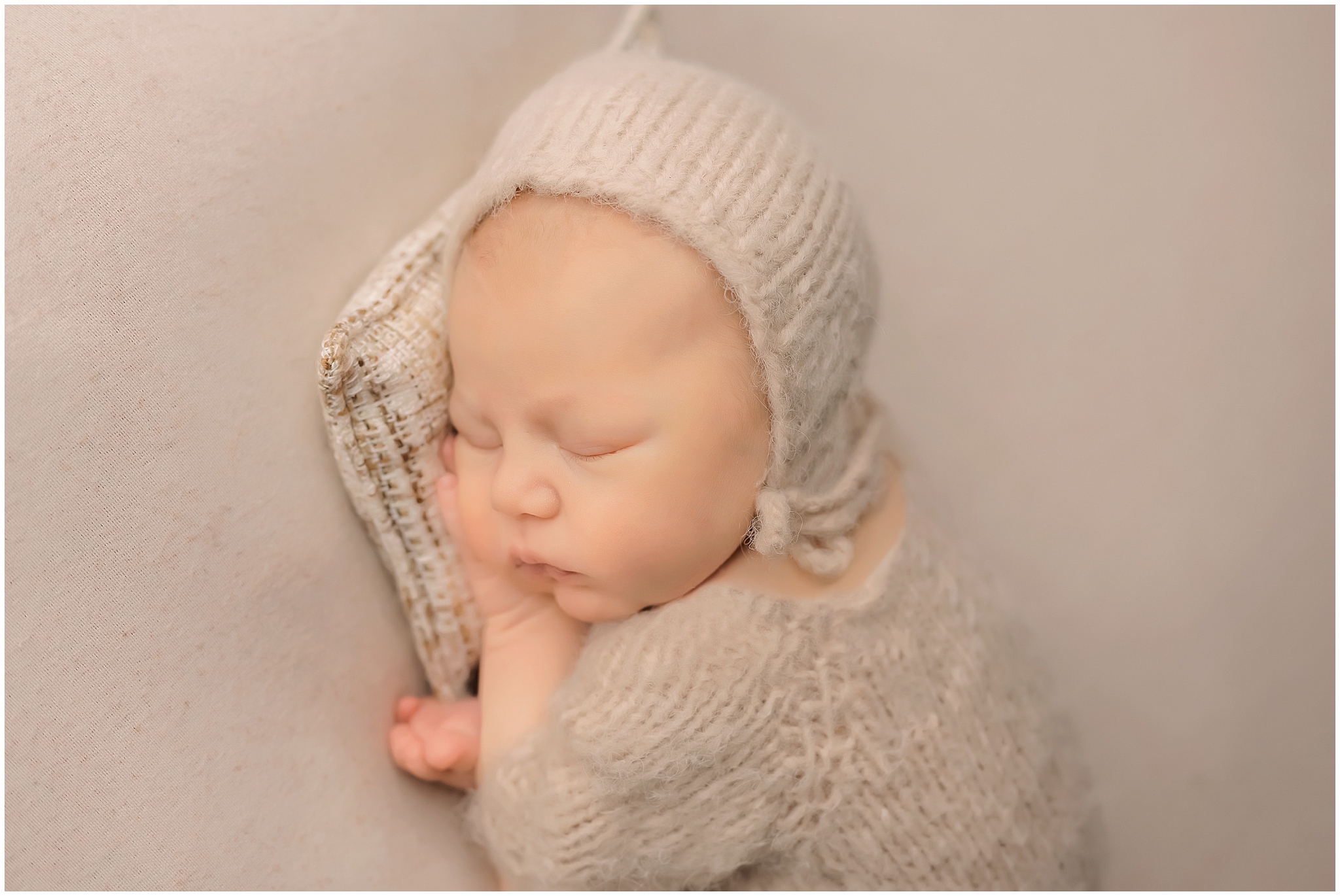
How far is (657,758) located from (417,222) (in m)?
0.56

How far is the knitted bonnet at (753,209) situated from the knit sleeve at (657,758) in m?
0.09

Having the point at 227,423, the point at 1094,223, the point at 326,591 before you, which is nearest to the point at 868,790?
the point at 326,591

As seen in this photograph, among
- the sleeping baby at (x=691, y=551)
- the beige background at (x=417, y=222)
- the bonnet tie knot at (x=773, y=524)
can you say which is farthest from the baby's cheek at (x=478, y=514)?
the bonnet tie knot at (x=773, y=524)

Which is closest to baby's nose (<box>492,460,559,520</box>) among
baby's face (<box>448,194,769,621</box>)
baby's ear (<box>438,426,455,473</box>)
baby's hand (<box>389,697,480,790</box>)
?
baby's face (<box>448,194,769,621</box>)

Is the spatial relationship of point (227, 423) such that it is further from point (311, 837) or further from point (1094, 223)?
point (1094, 223)

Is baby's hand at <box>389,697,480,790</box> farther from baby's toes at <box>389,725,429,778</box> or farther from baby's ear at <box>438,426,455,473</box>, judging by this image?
baby's ear at <box>438,426,455,473</box>

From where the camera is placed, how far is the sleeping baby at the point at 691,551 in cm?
84

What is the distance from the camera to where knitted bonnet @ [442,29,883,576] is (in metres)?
0.83

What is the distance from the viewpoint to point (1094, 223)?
1275 millimetres

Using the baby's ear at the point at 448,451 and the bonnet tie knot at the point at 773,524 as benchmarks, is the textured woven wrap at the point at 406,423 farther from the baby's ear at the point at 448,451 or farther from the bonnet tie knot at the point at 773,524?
the bonnet tie knot at the point at 773,524

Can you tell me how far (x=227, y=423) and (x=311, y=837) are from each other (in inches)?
13.8

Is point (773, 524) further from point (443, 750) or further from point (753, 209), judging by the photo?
point (443, 750)

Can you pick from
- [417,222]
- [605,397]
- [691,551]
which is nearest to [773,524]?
[691,551]

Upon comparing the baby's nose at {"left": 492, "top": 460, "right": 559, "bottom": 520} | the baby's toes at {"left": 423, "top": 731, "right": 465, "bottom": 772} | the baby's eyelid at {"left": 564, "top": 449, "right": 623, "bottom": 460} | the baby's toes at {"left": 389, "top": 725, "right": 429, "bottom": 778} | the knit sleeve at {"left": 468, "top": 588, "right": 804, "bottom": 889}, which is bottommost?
the baby's toes at {"left": 389, "top": 725, "right": 429, "bottom": 778}
